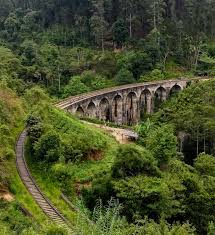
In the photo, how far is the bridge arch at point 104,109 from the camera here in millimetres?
65562

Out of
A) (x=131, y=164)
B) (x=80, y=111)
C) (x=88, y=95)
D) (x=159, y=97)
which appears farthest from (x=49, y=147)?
(x=159, y=97)

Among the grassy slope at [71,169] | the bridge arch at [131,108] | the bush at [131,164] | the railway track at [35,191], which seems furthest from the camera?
the bridge arch at [131,108]

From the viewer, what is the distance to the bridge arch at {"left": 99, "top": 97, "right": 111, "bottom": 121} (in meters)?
65.6

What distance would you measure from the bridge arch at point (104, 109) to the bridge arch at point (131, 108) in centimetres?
412

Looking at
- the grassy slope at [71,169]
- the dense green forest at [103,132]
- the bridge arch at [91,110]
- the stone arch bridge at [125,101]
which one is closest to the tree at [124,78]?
the dense green forest at [103,132]

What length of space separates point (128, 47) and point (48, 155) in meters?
57.2

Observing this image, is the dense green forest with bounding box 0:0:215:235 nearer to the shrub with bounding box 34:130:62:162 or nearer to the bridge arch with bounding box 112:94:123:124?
the shrub with bounding box 34:130:62:162

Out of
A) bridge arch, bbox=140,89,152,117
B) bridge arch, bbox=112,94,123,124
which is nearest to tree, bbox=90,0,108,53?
bridge arch, bbox=140,89,152,117

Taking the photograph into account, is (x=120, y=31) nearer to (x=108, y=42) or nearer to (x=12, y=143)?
(x=108, y=42)

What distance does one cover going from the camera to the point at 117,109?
68.6 m

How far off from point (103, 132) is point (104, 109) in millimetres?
21844

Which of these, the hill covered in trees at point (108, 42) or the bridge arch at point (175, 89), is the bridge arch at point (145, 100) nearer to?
the bridge arch at point (175, 89)

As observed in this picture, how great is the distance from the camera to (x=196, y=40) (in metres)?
88.6

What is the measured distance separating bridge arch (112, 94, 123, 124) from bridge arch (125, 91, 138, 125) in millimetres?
1539
